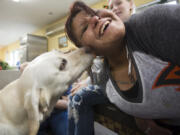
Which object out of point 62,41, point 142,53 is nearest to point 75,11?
point 142,53

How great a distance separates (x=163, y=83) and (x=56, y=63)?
20.2 inches

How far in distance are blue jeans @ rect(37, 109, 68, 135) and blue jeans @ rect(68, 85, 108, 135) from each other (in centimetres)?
20

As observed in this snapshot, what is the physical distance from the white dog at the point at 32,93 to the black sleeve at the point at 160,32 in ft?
1.36

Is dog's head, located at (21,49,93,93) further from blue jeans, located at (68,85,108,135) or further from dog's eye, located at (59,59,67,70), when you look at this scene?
blue jeans, located at (68,85,108,135)

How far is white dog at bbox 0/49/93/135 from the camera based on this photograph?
575 millimetres

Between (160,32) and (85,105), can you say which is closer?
(160,32)

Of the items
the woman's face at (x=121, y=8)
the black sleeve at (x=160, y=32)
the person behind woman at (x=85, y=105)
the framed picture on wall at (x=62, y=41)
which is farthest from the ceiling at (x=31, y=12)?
the black sleeve at (x=160, y=32)

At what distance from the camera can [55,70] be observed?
0.65 metres

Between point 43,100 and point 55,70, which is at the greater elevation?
point 55,70

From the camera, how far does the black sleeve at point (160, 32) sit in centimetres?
42

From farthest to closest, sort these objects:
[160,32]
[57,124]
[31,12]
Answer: [31,12], [57,124], [160,32]

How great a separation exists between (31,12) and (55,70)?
3471mm

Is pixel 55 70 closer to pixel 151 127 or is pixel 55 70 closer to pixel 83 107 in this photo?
pixel 83 107

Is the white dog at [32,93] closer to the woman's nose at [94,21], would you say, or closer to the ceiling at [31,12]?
the woman's nose at [94,21]
